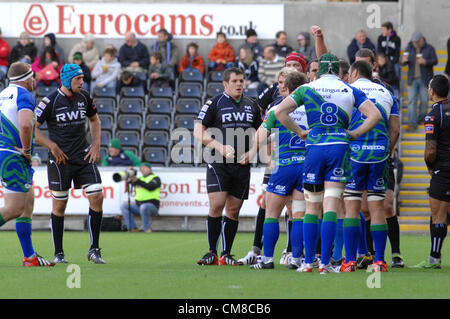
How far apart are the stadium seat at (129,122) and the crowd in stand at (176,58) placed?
107 cm

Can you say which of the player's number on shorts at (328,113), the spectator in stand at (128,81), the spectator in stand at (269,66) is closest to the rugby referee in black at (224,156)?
the player's number on shorts at (328,113)

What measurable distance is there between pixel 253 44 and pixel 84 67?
4519 mm

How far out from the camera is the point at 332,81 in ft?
28.9

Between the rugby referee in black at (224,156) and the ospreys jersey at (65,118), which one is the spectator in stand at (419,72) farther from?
the ospreys jersey at (65,118)

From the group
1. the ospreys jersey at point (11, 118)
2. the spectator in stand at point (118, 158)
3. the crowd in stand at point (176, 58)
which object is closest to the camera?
the ospreys jersey at point (11, 118)

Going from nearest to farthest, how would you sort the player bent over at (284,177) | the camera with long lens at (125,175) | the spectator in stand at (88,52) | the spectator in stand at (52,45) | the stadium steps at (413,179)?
the player bent over at (284,177) < the stadium steps at (413,179) < the camera with long lens at (125,175) < the spectator in stand at (52,45) < the spectator in stand at (88,52)

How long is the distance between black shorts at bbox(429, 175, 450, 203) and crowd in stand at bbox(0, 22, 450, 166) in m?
11.4

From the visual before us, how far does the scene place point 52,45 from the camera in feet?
76.6

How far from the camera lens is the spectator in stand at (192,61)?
2331cm

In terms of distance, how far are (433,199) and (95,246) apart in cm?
418

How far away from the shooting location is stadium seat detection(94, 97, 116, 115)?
73.9 ft

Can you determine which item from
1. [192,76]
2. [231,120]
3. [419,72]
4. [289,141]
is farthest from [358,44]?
[289,141]

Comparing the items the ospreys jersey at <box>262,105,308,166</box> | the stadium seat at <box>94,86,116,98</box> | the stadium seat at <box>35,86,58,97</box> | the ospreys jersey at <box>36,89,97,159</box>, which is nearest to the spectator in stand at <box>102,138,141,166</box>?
the stadium seat at <box>94,86,116,98</box>
